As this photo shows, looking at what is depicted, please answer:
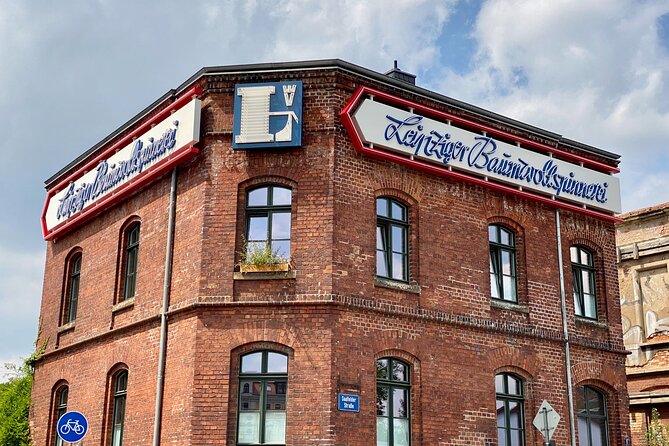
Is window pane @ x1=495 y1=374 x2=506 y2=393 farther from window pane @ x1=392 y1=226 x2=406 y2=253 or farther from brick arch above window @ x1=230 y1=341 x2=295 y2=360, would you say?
brick arch above window @ x1=230 y1=341 x2=295 y2=360

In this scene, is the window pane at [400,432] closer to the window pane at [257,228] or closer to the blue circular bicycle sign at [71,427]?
the window pane at [257,228]

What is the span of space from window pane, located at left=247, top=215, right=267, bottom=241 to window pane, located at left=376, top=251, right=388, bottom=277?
232 centimetres

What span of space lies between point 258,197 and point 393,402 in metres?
4.87

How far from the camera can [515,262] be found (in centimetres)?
1969

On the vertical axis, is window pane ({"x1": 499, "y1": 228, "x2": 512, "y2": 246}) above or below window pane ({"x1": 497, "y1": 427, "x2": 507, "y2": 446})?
above

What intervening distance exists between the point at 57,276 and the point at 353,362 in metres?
10.2

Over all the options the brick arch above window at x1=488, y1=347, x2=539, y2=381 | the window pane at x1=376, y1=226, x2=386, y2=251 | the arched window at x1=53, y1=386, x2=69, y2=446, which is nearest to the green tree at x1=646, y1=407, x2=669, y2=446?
the brick arch above window at x1=488, y1=347, x2=539, y2=381

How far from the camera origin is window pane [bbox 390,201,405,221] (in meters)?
17.9

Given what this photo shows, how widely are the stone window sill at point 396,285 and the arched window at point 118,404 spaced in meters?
6.13

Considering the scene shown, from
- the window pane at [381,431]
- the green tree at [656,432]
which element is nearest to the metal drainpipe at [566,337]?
the window pane at [381,431]

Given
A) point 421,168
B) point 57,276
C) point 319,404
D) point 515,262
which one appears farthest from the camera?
point 57,276

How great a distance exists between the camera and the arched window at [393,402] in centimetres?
1645

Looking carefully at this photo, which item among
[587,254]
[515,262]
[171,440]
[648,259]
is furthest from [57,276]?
[648,259]

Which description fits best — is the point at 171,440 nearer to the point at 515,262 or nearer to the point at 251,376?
the point at 251,376
